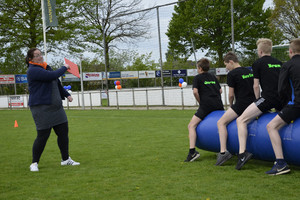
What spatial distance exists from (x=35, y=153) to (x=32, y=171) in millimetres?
308

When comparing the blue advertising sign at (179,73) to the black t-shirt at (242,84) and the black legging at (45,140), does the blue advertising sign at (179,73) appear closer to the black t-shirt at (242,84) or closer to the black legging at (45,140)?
the black legging at (45,140)

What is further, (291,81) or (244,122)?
(244,122)

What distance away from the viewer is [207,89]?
6.13 meters

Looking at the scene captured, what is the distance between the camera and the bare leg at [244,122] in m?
5.25

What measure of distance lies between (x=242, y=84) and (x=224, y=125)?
2.21ft

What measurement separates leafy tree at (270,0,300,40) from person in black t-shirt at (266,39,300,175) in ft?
111

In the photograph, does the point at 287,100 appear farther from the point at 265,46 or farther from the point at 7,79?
the point at 7,79

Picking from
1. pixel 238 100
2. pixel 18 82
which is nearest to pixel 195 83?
pixel 238 100

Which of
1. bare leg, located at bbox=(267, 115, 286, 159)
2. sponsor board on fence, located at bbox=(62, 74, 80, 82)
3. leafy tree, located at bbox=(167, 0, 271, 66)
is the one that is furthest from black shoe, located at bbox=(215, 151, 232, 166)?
sponsor board on fence, located at bbox=(62, 74, 80, 82)

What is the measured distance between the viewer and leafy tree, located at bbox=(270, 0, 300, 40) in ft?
122

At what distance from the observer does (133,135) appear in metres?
10.0

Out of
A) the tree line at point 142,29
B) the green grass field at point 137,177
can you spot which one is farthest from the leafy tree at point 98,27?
the green grass field at point 137,177

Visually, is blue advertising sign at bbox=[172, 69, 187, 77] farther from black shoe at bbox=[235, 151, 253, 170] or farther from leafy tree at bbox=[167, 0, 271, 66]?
black shoe at bbox=[235, 151, 253, 170]

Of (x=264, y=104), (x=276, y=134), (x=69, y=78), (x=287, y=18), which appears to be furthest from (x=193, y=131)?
(x=287, y=18)
